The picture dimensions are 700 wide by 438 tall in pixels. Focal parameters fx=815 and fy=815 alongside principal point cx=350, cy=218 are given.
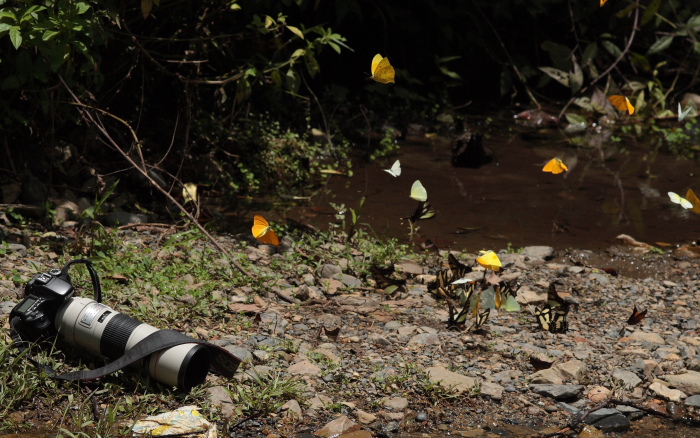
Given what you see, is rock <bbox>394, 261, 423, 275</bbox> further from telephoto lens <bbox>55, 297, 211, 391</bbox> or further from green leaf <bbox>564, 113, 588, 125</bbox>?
green leaf <bbox>564, 113, 588, 125</bbox>

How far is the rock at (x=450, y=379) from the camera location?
2871 mm

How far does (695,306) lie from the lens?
3861 millimetres

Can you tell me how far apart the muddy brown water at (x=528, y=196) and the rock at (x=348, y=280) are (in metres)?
0.66

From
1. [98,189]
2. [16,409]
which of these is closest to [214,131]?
[98,189]

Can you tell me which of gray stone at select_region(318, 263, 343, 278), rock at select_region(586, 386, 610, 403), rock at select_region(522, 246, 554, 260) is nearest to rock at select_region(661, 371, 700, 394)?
rock at select_region(586, 386, 610, 403)

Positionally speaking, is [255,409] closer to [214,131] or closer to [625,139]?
[214,131]

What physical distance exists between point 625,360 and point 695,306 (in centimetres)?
90

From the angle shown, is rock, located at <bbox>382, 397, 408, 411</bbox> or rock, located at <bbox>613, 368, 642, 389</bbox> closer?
rock, located at <bbox>382, 397, 408, 411</bbox>

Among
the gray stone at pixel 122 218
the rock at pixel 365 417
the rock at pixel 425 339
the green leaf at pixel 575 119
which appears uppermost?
the gray stone at pixel 122 218

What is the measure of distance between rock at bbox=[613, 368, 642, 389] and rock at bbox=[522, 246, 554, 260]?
1392mm

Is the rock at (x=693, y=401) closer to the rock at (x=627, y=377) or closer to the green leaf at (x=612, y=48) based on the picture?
the rock at (x=627, y=377)

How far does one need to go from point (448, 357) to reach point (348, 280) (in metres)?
0.84

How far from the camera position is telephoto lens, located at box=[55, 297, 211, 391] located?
2611 millimetres

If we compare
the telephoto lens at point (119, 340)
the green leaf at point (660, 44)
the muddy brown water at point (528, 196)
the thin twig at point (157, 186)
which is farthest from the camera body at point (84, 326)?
the green leaf at point (660, 44)
